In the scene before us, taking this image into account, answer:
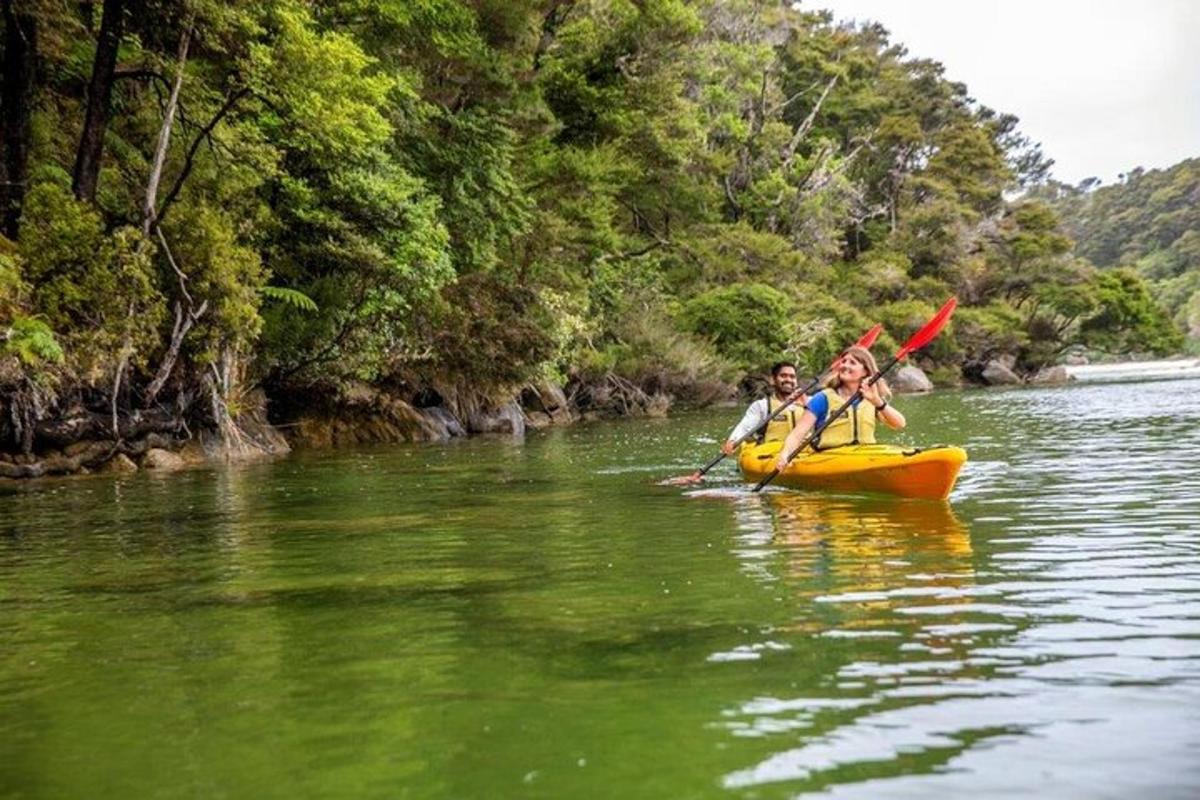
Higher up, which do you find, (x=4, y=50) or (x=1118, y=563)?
(x=4, y=50)

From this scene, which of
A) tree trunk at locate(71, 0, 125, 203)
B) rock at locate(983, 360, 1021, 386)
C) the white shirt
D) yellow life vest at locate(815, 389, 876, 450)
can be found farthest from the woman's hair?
rock at locate(983, 360, 1021, 386)

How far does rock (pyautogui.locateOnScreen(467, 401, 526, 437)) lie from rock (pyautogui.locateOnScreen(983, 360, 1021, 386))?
32.1 m

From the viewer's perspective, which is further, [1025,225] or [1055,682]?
[1025,225]

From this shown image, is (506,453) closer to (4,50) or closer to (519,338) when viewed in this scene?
(519,338)

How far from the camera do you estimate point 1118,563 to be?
546 centimetres

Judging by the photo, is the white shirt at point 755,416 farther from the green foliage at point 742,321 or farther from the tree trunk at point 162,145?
the green foliage at point 742,321

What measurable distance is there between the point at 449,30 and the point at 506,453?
1180 centimetres

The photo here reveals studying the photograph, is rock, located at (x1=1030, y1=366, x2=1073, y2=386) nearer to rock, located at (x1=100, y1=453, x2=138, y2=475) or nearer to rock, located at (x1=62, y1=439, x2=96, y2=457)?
rock, located at (x1=100, y1=453, x2=138, y2=475)

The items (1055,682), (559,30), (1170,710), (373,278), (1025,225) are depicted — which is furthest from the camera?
(1025,225)

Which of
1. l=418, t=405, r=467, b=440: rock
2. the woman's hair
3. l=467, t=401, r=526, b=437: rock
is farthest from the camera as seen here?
l=467, t=401, r=526, b=437: rock

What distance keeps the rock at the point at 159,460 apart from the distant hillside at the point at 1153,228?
7467cm

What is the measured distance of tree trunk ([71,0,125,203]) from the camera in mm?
15141

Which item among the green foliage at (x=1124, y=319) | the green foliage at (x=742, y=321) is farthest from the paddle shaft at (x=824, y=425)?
the green foliage at (x=1124, y=319)

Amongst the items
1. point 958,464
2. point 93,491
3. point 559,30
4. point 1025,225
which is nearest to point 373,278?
point 93,491
